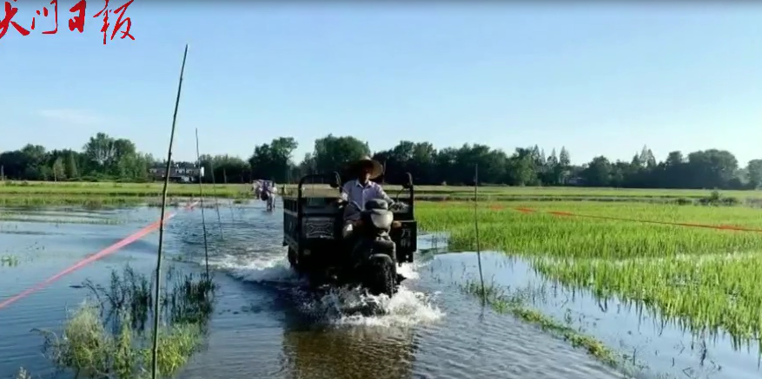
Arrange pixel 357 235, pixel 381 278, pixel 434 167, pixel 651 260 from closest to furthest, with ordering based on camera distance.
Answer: pixel 381 278
pixel 357 235
pixel 651 260
pixel 434 167

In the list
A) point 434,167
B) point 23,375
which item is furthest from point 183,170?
point 434,167

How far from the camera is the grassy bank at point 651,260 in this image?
8992mm

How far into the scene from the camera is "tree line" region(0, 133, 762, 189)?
71.1 meters

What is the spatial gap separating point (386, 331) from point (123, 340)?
3.10 metres

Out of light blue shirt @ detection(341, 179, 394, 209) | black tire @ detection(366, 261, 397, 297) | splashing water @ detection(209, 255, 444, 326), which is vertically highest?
light blue shirt @ detection(341, 179, 394, 209)

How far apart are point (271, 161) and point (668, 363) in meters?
65.6

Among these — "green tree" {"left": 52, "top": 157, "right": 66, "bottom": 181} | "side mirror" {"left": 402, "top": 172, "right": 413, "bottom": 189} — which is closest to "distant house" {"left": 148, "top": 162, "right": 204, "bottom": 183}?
"side mirror" {"left": 402, "top": 172, "right": 413, "bottom": 189}

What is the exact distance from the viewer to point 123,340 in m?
6.09

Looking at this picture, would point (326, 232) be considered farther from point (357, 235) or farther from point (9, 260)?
point (9, 260)

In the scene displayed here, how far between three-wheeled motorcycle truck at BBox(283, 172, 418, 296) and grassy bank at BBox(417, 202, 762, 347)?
12.0 ft

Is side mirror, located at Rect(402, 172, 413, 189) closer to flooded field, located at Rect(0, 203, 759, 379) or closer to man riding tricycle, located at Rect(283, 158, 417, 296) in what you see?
man riding tricycle, located at Rect(283, 158, 417, 296)

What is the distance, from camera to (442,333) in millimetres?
7781

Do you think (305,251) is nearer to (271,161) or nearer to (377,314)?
(377,314)

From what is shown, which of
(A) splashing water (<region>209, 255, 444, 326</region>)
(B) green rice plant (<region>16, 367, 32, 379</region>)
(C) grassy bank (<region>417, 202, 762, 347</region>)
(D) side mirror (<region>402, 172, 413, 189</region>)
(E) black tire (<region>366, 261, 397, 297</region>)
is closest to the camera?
(B) green rice plant (<region>16, 367, 32, 379</region>)
